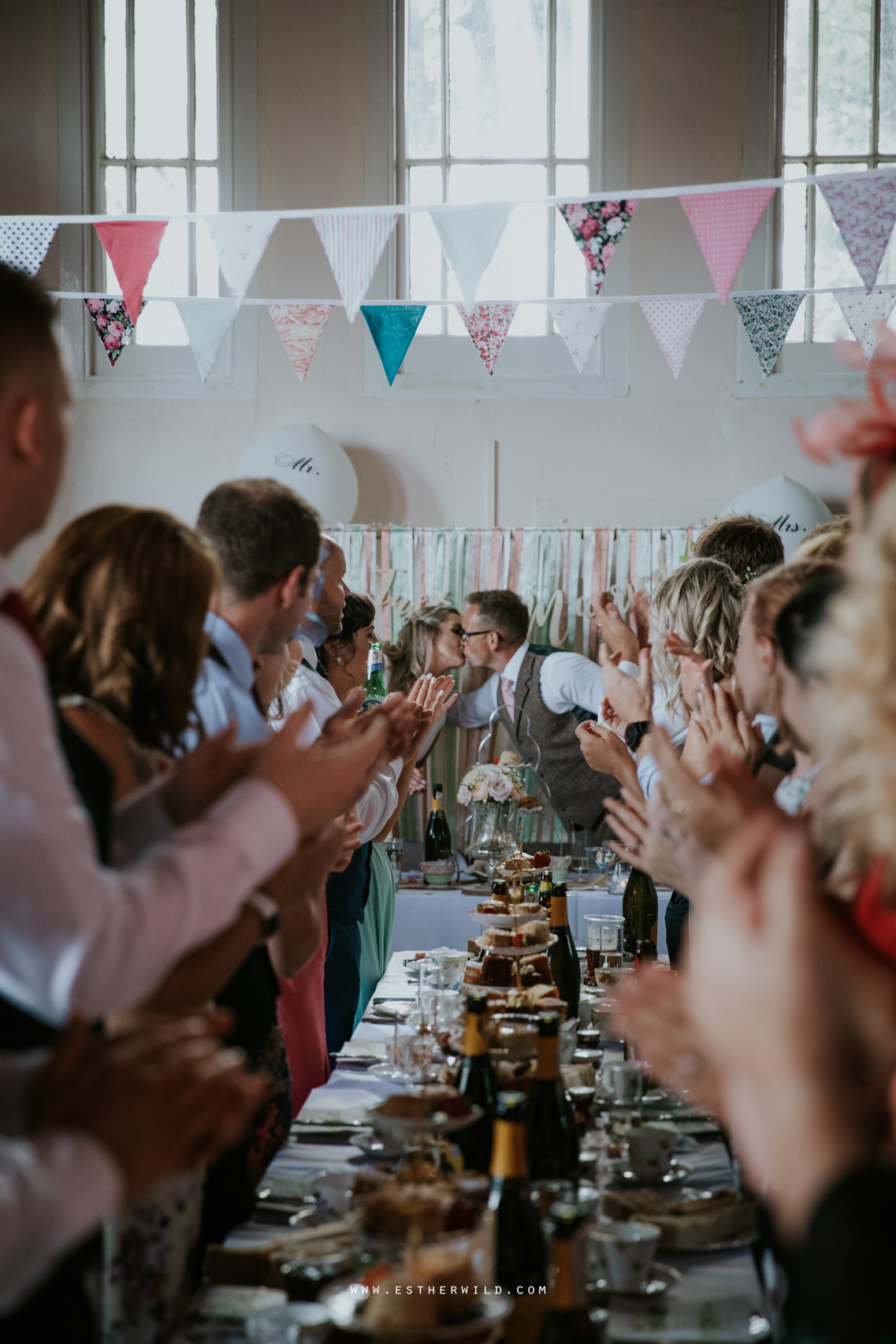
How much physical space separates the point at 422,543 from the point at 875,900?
5.06 meters

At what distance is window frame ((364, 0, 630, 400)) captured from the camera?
20.2 ft

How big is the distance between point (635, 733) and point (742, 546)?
0.60 metres

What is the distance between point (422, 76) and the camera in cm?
633

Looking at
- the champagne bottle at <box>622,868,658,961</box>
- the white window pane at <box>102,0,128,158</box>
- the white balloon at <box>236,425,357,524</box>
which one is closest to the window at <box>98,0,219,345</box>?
the white window pane at <box>102,0,128,158</box>

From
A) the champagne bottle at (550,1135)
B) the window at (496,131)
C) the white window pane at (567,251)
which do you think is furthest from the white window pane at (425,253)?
the champagne bottle at (550,1135)

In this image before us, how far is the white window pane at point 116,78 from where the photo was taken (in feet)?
20.8

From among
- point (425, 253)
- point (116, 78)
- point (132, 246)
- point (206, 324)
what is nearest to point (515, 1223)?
point (132, 246)

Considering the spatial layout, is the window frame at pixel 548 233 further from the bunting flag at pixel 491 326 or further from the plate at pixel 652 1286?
the plate at pixel 652 1286

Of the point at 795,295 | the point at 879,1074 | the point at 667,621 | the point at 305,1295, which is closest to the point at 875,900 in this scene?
the point at 879,1074

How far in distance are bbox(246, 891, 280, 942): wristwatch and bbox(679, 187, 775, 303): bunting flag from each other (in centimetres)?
326

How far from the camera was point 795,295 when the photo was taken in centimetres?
481

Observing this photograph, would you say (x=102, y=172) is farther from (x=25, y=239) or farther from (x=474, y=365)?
(x=25, y=239)

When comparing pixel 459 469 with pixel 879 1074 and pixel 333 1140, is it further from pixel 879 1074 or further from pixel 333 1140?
pixel 879 1074

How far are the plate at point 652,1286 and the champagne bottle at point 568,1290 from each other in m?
0.21
